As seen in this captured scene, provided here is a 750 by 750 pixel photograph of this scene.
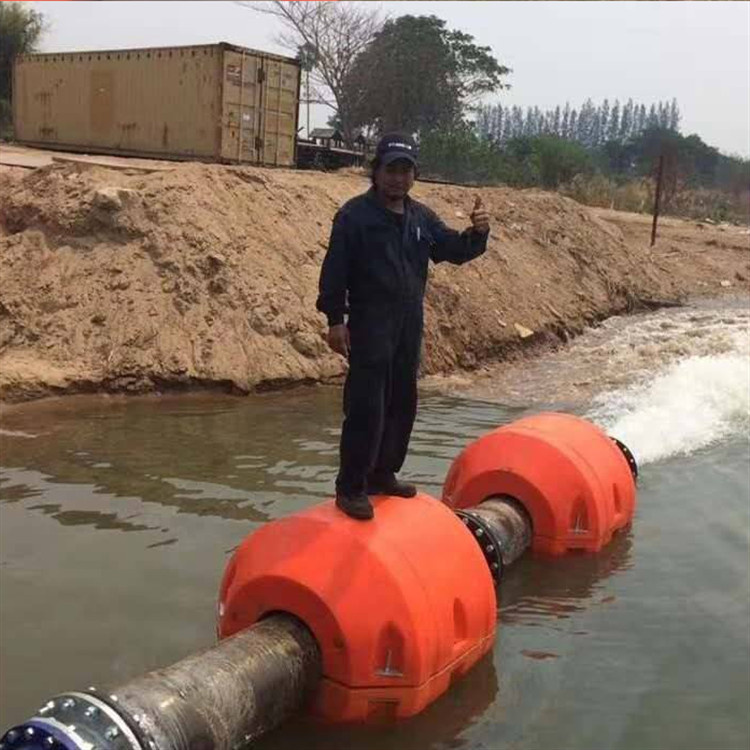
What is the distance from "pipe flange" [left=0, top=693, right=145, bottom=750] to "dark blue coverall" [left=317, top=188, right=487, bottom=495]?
1530 millimetres

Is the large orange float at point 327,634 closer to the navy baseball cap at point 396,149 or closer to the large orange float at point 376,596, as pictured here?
the large orange float at point 376,596

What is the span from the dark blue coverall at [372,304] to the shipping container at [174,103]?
1411cm

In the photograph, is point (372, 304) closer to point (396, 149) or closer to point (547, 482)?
point (396, 149)

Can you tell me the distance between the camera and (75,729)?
3.01m

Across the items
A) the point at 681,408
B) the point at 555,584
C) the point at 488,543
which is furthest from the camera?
the point at 681,408

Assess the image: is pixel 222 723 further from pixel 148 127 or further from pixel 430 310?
pixel 148 127

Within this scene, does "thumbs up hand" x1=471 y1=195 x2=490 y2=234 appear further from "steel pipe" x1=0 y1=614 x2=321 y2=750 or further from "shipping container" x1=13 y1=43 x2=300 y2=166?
"shipping container" x1=13 y1=43 x2=300 y2=166

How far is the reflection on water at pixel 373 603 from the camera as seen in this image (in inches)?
174

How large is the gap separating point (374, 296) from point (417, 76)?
37.9 m

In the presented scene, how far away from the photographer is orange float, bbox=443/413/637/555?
19.9ft

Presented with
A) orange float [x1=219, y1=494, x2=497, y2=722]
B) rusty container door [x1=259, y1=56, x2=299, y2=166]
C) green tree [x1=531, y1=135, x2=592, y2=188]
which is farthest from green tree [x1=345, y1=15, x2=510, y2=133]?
orange float [x1=219, y1=494, x2=497, y2=722]

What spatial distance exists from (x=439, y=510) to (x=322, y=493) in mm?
2834

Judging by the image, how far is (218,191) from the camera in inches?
504

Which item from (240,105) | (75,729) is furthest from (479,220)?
(240,105)
